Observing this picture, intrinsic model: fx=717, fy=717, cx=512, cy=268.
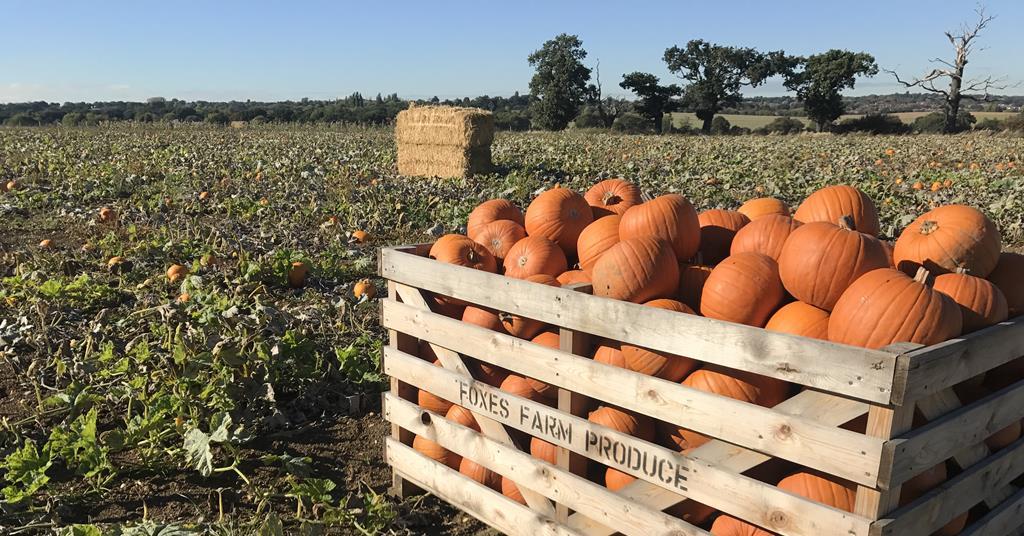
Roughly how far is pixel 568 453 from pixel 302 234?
269 inches

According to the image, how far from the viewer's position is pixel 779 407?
2.50 metres

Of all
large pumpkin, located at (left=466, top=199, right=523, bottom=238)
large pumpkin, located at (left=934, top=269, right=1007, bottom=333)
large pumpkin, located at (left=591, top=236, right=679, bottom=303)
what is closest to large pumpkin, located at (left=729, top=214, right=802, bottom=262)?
large pumpkin, located at (left=591, top=236, right=679, bottom=303)

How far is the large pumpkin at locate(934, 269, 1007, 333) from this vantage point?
2.67 metres

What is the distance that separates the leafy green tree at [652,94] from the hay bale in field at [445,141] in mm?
47832

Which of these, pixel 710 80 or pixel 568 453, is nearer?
pixel 568 453

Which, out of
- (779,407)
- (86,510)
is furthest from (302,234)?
(779,407)

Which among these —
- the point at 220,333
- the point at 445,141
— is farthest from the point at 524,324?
the point at 445,141

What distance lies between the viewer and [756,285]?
2.95 metres

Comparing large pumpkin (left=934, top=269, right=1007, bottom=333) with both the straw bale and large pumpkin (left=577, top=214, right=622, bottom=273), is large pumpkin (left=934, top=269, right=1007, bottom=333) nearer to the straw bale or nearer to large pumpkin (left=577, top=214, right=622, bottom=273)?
large pumpkin (left=577, top=214, right=622, bottom=273)

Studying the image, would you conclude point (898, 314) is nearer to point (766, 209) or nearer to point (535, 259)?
point (766, 209)

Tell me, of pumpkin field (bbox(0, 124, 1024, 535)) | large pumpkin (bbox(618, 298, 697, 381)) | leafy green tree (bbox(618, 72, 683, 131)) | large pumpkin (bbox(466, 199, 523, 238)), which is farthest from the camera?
leafy green tree (bbox(618, 72, 683, 131))

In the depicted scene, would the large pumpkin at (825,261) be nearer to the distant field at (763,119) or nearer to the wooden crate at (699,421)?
the wooden crate at (699,421)

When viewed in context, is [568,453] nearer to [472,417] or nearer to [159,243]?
Result: [472,417]

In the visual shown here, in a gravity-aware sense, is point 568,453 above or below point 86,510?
above
